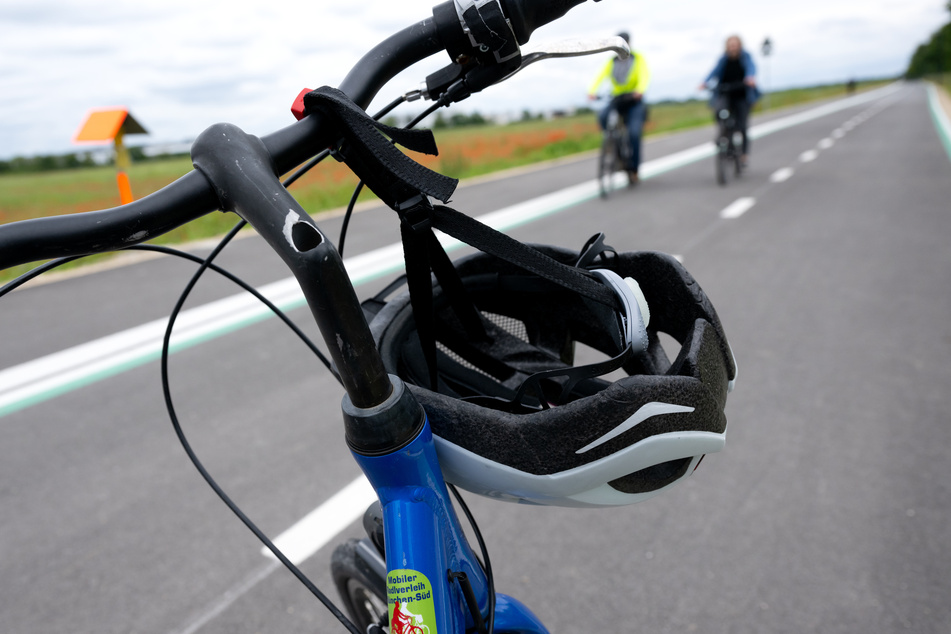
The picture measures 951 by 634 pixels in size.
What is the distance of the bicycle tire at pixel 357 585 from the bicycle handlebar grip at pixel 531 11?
1.14 m

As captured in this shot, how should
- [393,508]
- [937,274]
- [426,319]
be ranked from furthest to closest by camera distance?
[937,274] < [426,319] < [393,508]

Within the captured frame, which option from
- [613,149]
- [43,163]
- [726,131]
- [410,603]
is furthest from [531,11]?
[43,163]

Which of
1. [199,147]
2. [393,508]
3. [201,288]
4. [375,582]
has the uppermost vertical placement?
[199,147]

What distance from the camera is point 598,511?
286 cm

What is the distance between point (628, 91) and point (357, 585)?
996 cm

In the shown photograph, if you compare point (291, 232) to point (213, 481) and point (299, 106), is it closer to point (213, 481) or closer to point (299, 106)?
point (299, 106)

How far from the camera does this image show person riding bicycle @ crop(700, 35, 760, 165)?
441 inches

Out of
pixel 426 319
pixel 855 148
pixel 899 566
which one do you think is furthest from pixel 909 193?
pixel 426 319

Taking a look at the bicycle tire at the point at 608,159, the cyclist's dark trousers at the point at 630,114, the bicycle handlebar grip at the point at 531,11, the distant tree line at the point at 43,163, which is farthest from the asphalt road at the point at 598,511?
the distant tree line at the point at 43,163

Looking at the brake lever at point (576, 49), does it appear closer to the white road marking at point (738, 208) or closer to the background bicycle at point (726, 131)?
the white road marking at point (738, 208)

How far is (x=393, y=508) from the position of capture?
922 mm

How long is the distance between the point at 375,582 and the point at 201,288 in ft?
18.1

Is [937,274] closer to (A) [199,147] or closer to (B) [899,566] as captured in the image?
(B) [899,566]

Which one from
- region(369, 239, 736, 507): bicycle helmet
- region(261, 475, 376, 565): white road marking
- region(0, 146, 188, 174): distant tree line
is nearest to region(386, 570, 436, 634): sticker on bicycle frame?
region(369, 239, 736, 507): bicycle helmet
